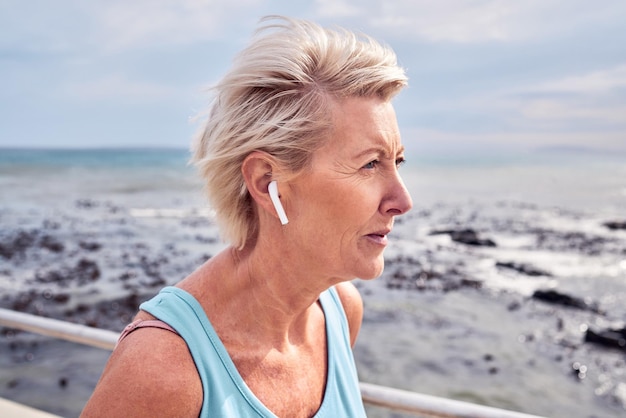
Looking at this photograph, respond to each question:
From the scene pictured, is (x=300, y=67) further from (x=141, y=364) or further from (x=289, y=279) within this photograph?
(x=141, y=364)

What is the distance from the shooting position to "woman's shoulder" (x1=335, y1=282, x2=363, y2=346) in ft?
6.57

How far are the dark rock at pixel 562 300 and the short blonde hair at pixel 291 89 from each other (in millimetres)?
11004

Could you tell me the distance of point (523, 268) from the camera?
45.7 feet

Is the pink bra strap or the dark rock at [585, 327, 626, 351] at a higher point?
the pink bra strap

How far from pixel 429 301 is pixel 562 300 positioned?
104 inches

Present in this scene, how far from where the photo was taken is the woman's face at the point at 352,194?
4.59ft

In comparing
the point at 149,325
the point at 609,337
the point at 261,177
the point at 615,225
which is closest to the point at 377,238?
the point at 261,177

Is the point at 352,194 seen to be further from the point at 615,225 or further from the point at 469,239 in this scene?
the point at 615,225

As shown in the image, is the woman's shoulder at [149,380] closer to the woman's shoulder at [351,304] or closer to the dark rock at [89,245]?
the woman's shoulder at [351,304]

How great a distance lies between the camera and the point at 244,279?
1.54 metres

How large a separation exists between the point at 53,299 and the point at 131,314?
1.85m

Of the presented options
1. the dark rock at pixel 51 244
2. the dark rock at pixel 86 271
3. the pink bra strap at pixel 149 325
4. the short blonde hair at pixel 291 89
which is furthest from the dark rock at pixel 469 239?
the pink bra strap at pixel 149 325

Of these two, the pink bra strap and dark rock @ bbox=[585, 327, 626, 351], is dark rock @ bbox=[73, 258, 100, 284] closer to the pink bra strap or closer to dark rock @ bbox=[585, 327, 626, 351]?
dark rock @ bbox=[585, 327, 626, 351]

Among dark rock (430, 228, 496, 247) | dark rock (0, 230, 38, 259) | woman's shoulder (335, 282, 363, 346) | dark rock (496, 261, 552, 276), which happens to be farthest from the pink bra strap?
dark rock (430, 228, 496, 247)
